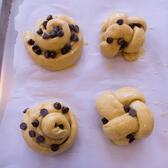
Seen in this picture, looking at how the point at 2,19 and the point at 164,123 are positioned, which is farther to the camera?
the point at 2,19

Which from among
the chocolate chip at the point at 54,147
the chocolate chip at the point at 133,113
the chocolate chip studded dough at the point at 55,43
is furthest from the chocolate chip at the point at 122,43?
the chocolate chip at the point at 54,147

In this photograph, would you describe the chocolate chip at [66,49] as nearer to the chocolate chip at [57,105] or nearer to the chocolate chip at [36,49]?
the chocolate chip at [36,49]

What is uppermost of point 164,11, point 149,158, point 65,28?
point 164,11

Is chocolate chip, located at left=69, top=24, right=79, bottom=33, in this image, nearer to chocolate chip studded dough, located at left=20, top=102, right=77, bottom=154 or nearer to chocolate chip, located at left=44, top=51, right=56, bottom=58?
chocolate chip, located at left=44, top=51, right=56, bottom=58

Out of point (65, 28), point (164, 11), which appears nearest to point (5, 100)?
point (65, 28)

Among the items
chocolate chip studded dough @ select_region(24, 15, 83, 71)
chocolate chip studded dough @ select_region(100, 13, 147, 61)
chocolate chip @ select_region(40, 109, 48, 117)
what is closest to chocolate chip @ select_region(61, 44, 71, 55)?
chocolate chip studded dough @ select_region(24, 15, 83, 71)

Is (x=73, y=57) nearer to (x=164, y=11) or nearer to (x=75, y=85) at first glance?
(x=75, y=85)
